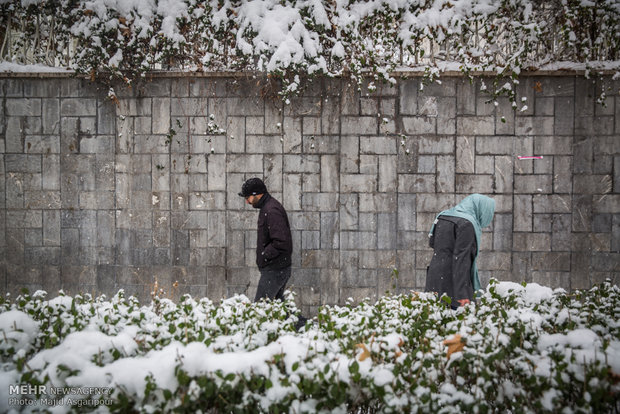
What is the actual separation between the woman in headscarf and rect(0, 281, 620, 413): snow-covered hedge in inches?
47.4

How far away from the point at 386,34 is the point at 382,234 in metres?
2.84

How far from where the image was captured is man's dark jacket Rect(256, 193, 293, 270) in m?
4.86

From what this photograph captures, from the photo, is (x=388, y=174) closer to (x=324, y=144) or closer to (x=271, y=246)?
(x=324, y=144)

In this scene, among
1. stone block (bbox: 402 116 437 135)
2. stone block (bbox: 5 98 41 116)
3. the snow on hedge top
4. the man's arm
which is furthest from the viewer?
stone block (bbox: 5 98 41 116)

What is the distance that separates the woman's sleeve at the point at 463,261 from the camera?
3.97 meters

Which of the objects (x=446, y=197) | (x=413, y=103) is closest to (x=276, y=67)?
(x=413, y=103)

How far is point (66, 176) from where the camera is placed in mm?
6199

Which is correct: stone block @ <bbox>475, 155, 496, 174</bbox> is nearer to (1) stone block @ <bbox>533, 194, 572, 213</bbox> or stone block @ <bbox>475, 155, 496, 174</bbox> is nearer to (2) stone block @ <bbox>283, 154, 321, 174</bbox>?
(1) stone block @ <bbox>533, 194, 572, 213</bbox>

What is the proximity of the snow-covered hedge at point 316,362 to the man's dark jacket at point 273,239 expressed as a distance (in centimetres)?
207

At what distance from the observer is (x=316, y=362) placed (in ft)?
7.14

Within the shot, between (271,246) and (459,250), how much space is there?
2.07 meters

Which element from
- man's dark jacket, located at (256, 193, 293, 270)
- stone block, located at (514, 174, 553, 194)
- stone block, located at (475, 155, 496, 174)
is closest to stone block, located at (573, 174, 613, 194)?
stone block, located at (514, 174, 553, 194)

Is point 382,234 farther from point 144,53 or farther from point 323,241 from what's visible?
point 144,53

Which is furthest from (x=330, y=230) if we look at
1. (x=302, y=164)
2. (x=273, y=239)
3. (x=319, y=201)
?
(x=273, y=239)
